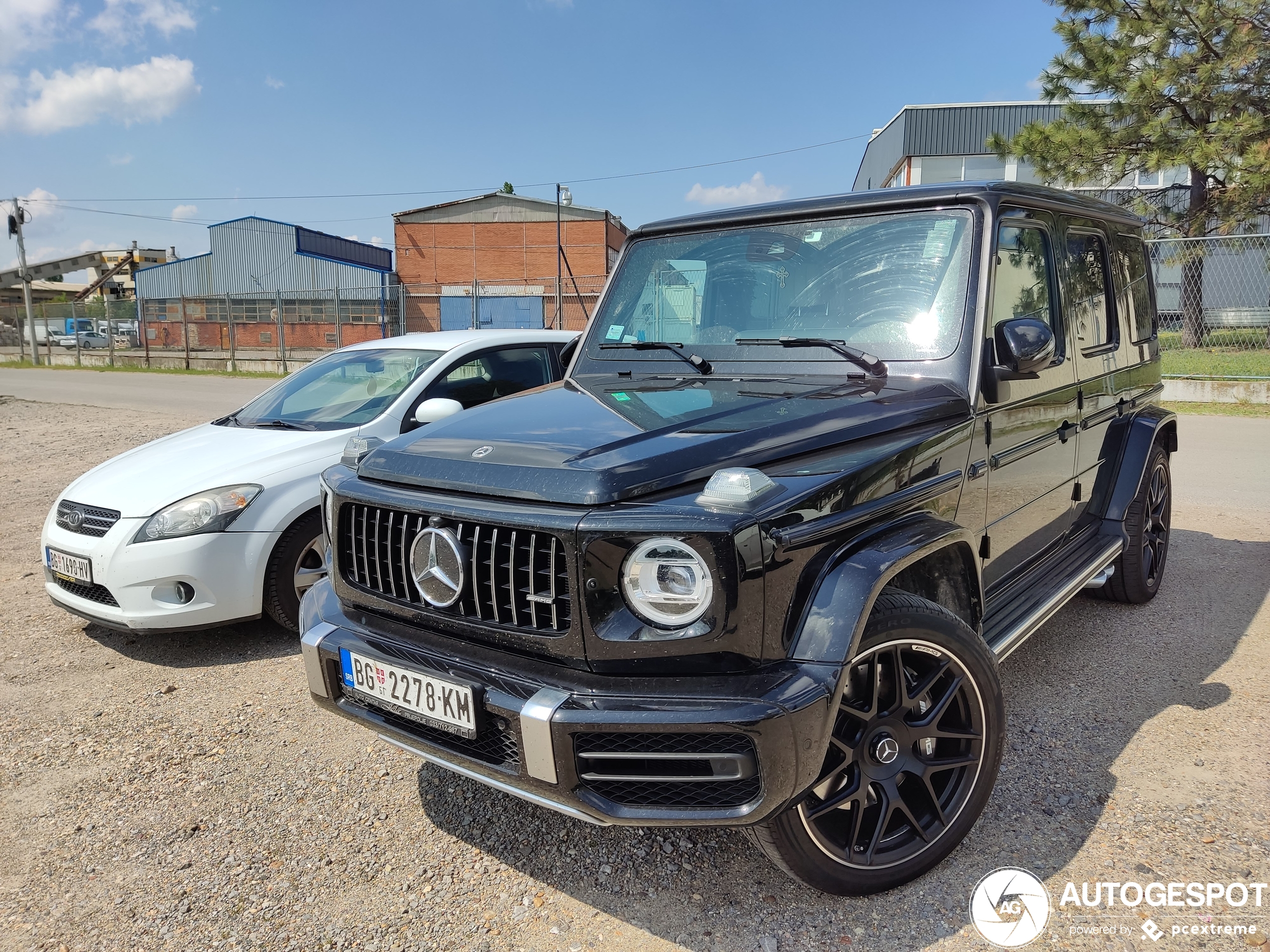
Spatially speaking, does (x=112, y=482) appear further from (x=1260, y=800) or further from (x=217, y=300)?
(x=217, y=300)

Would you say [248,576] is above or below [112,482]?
below

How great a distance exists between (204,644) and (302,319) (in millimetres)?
23852

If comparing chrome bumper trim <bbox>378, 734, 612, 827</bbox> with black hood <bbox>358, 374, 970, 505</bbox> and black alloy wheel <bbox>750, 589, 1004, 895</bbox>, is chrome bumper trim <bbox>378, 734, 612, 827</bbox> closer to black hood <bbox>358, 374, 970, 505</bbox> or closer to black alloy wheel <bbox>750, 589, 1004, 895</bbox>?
black alloy wheel <bbox>750, 589, 1004, 895</bbox>

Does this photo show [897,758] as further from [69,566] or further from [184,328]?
[184,328]

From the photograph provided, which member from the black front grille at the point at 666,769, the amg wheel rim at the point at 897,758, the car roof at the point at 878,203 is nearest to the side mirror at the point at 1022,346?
the car roof at the point at 878,203

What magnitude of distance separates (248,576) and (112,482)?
Result: 979 mm

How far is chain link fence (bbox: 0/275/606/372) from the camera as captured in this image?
2431cm

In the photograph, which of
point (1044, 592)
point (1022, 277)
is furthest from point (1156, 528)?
point (1022, 277)

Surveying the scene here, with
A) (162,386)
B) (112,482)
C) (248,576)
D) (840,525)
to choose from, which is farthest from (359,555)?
(162,386)

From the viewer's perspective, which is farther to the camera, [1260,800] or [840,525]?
[1260,800]

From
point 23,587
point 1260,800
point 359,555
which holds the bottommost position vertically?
point 1260,800

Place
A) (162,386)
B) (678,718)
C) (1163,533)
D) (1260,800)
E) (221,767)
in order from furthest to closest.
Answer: (162,386)
(1163,533)
(221,767)
(1260,800)
(678,718)

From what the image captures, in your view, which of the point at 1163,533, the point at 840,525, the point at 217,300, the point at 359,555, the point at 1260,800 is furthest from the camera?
the point at 217,300

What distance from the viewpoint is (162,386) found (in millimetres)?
20969
